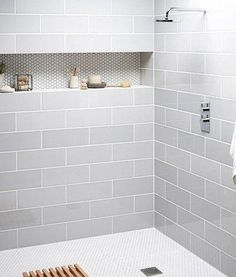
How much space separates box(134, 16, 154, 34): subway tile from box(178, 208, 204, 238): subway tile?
137cm

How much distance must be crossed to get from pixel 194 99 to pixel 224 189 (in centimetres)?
66

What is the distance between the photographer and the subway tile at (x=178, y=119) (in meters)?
3.91

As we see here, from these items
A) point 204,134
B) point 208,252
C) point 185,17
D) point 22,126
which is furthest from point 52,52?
point 208,252

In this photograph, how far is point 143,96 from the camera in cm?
430

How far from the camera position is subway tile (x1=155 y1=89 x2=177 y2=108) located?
405 centimetres

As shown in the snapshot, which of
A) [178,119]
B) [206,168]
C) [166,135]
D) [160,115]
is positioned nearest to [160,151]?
[166,135]

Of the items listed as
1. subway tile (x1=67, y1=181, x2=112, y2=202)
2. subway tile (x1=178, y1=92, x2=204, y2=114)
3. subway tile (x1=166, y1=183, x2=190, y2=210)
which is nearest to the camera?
subway tile (x1=178, y1=92, x2=204, y2=114)

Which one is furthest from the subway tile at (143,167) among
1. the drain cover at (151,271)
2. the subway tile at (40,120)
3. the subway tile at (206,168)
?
the drain cover at (151,271)

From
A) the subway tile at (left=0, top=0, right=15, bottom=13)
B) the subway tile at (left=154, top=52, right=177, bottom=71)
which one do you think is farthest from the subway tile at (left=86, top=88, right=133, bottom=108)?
the subway tile at (left=0, top=0, right=15, bottom=13)

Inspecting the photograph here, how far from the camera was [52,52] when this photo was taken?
13.1 feet

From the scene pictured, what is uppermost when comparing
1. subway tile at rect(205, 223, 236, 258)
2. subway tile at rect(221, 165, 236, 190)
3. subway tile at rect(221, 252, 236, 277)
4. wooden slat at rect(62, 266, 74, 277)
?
subway tile at rect(221, 165, 236, 190)

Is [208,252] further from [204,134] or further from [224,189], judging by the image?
[204,134]

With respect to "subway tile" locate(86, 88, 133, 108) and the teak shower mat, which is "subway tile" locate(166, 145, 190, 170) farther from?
the teak shower mat

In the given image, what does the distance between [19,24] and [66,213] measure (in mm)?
1430
